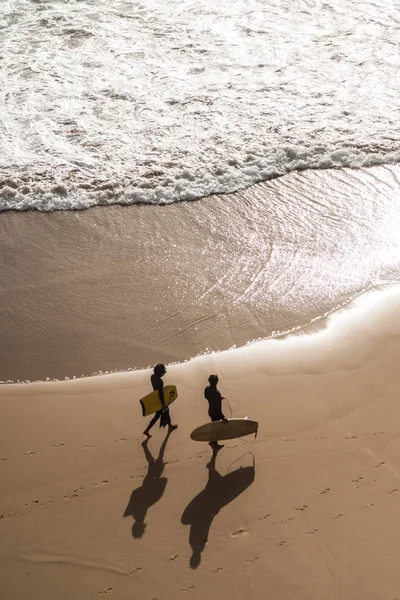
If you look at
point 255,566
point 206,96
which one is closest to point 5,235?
point 206,96

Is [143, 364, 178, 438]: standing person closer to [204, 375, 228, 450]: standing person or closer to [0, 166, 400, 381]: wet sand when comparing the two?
[204, 375, 228, 450]: standing person

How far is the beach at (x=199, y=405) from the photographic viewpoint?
20.8 feet

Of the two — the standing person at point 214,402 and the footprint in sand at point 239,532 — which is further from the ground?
the standing person at point 214,402

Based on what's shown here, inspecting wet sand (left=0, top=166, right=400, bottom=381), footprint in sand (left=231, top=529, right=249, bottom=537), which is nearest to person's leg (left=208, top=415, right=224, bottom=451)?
footprint in sand (left=231, top=529, right=249, bottom=537)

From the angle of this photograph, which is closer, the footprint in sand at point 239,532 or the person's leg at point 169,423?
the footprint in sand at point 239,532

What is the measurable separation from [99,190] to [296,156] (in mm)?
3832

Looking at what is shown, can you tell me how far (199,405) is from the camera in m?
8.02

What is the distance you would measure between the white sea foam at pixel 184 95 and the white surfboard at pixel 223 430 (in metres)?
5.94

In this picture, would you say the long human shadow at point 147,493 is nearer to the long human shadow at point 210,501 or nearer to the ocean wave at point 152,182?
the long human shadow at point 210,501

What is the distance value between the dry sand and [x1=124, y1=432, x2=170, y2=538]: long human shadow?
16 millimetres

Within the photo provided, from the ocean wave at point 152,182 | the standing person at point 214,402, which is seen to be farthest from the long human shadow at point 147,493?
the ocean wave at point 152,182

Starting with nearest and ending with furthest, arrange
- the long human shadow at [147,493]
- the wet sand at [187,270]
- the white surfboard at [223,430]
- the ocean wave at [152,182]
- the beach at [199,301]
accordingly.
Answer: the beach at [199,301]
the long human shadow at [147,493]
the white surfboard at [223,430]
the wet sand at [187,270]
the ocean wave at [152,182]

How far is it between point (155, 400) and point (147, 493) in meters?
1.00

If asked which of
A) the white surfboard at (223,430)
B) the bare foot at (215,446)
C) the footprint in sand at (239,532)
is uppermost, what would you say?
the white surfboard at (223,430)
